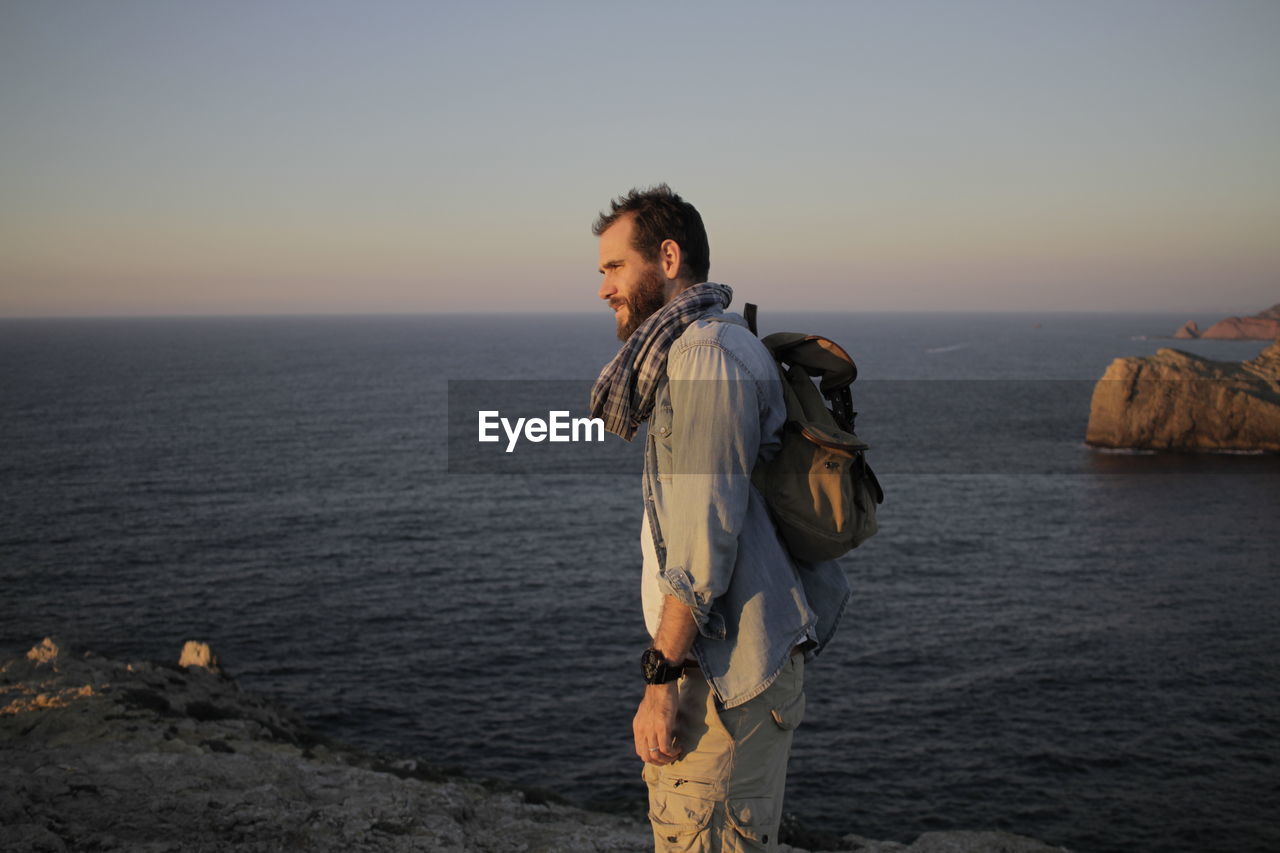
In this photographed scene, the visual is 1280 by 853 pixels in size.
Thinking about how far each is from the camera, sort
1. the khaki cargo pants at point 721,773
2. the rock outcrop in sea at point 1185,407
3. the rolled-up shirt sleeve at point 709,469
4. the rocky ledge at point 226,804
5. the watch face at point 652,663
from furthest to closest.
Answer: the rock outcrop in sea at point 1185,407 → the rocky ledge at point 226,804 → the khaki cargo pants at point 721,773 → the watch face at point 652,663 → the rolled-up shirt sleeve at point 709,469

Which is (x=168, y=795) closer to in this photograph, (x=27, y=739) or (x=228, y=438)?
(x=27, y=739)

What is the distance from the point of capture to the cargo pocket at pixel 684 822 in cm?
356

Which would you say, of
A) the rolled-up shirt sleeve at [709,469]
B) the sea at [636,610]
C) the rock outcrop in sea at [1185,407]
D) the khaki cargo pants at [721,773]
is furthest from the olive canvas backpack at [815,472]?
the rock outcrop in sea at [1185,407]

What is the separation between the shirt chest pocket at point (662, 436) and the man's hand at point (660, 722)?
Result: 82 cm

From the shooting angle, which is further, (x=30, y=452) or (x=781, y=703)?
(x=30, y=452)

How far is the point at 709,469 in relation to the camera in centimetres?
329

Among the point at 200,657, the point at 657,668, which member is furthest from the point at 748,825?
the point at 200,657

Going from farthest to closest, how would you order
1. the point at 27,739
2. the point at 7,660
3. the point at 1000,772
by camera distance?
the point at 1000,772, the point at 7,660, the point at 27,739

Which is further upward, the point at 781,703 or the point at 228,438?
the point at 781,703

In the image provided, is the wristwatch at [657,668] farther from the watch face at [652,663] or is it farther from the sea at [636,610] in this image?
the sea at [636,610]

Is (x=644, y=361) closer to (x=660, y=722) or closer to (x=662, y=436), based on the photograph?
(x=662, y=436)

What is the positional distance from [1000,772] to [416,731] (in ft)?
62.6

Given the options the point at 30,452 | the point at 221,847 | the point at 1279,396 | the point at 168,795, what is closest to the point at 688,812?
the point at 221,847

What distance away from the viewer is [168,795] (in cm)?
873
